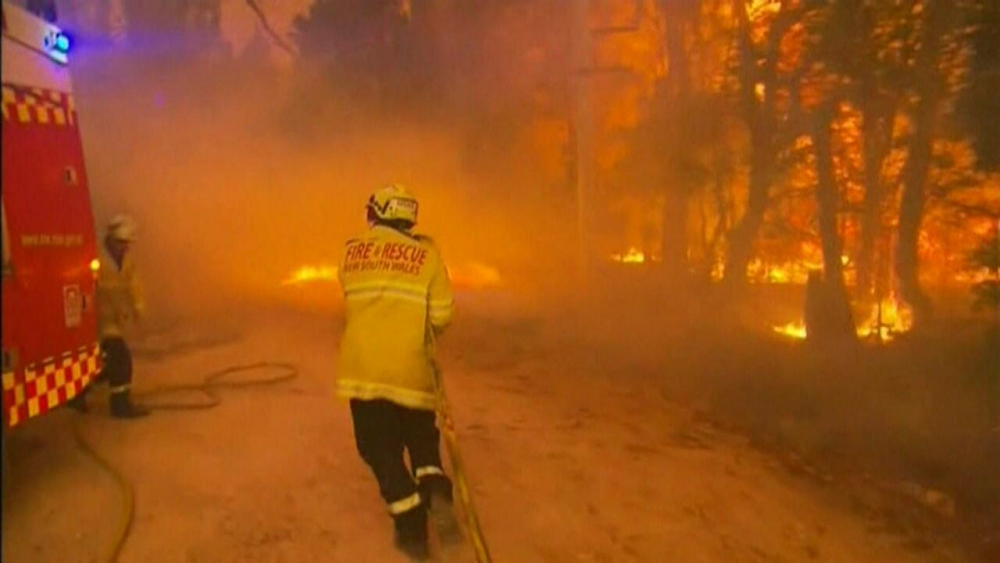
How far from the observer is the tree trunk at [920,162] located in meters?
9.35

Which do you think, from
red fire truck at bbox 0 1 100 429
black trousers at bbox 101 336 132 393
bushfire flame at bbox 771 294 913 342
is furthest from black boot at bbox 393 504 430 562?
bushfire flame at bbox 771 294 913 342

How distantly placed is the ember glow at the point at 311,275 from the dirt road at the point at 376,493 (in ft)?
26.0

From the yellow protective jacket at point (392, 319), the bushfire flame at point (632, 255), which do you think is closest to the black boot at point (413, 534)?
the yellow protective jacket at point (392, 319)

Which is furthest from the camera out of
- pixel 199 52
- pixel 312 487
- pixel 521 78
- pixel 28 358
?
pixel 521 78

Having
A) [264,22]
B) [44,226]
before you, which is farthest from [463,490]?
[264,22]

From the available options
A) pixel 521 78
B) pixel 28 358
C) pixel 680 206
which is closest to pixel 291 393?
pixel 28 358

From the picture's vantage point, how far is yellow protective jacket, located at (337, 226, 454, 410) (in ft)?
15.2

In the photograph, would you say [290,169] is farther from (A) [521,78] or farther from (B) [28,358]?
(B) [28,358]

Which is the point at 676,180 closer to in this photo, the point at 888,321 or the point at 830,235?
the point at 830,235

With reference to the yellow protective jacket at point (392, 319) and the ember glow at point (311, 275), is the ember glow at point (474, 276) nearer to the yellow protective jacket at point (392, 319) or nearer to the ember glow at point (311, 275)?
the ember glow at point (311, 275)

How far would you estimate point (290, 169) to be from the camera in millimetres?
20547

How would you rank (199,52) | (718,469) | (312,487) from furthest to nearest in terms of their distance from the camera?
(199,52)
(718,469)
(312,487)

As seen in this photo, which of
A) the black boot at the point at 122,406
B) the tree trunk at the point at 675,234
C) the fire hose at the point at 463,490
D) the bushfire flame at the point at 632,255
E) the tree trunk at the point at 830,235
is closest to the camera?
the fire hose at the point at 463,490

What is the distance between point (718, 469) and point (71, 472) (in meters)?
4.35
